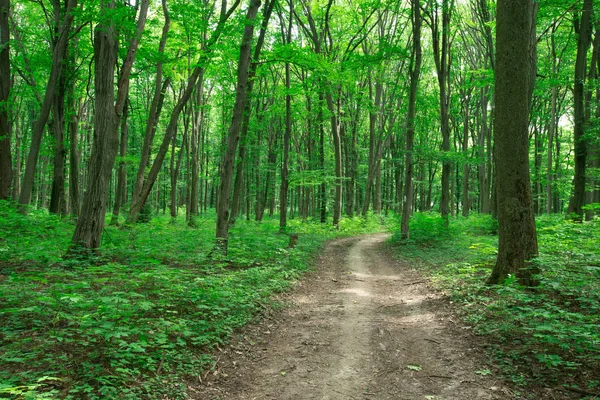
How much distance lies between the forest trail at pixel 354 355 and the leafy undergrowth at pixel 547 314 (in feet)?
1.24

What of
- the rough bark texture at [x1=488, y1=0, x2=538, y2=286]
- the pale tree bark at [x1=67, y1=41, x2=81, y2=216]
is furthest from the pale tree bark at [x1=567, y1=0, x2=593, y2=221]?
the pale tree bark at [x1=67, y1=41, x2=81, y2=216]

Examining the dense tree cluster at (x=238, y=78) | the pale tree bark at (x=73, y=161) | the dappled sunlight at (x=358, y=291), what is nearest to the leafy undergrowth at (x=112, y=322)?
the dappled sunlight at (x=358, y=291)

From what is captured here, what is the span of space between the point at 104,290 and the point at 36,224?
27.0 feet

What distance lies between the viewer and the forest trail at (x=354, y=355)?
3896 mm

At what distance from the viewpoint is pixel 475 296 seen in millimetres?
6578

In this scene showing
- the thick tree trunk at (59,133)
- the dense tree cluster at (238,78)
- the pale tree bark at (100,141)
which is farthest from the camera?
the thick tree trunk at (59,133)

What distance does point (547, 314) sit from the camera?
4.32 m

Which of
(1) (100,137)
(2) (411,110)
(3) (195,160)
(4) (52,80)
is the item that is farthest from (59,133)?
(2) (411,110)

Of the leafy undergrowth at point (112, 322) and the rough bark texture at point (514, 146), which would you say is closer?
the leafy undergrowth at point (112, 322)

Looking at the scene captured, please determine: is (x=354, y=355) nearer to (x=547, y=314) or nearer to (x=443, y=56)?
(x=547, y=314)

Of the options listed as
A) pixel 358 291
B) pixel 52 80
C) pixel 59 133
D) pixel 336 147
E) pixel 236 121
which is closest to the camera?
pixel 358 291

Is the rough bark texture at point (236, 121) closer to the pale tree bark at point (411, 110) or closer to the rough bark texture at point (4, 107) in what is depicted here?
the rough bark texture at point (4, 107)

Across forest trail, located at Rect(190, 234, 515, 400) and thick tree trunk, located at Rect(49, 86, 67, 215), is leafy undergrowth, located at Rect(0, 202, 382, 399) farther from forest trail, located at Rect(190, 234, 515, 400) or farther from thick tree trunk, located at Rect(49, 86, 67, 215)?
thick tree trunk, located at Rect(49, 86, 67, 215)

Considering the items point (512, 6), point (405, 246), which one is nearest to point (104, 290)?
point (512, 6)
